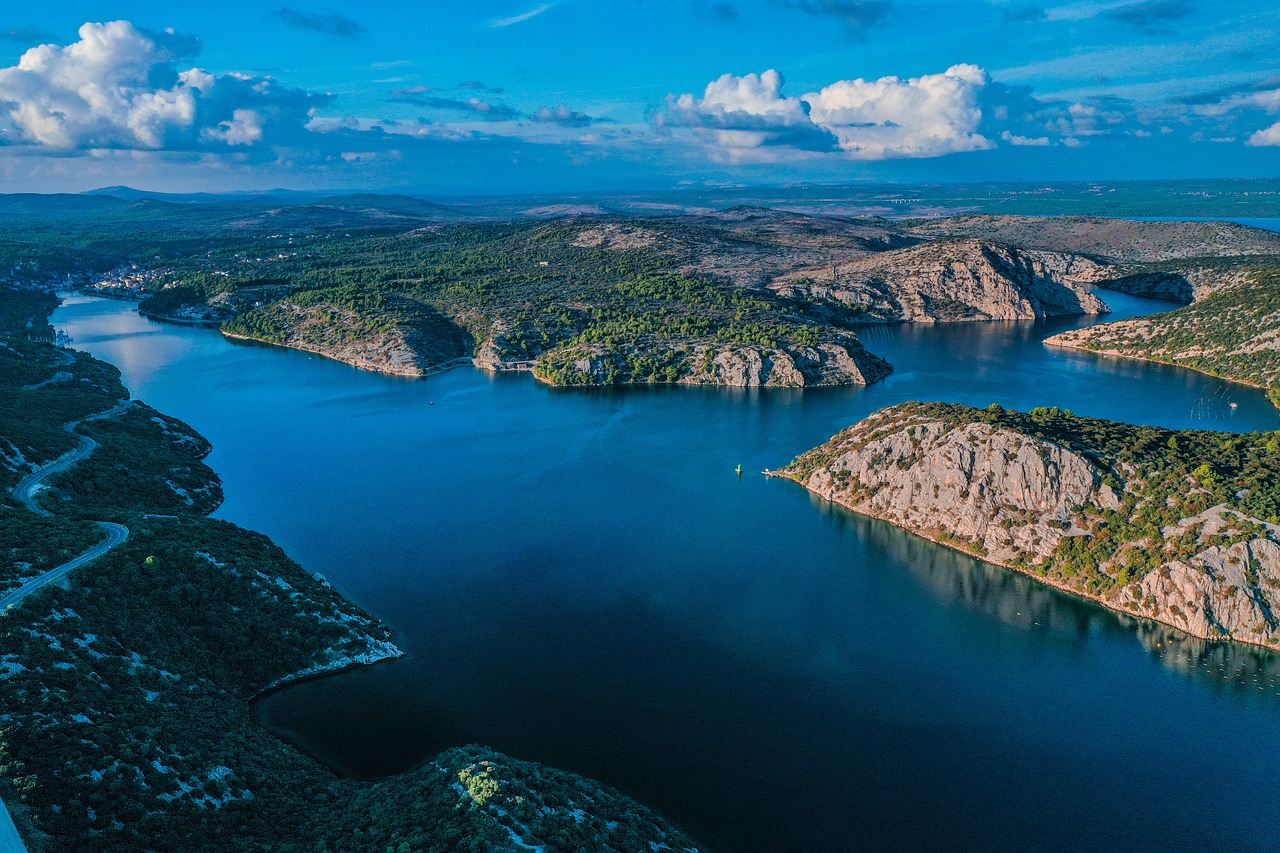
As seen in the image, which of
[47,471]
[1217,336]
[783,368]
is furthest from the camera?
[1217,336]

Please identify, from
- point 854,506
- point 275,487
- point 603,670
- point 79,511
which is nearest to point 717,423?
point 854,506

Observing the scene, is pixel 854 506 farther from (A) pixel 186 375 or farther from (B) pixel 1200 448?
(A) pixel 186 375

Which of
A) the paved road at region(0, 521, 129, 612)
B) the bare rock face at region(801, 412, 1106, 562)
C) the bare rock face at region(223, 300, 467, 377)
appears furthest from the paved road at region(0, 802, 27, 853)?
the bare rock face at region(223, 300, 467, 377)

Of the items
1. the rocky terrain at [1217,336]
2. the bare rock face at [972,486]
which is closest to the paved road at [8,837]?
the bare rock face at [972,486]

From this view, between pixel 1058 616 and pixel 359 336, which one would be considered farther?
pixel 359 336

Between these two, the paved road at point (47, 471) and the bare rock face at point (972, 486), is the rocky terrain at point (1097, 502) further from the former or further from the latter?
the paved road at point (47, 471)

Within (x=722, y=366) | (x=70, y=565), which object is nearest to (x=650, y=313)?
(x=722, y=366)

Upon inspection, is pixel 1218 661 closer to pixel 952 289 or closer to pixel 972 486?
pixel 972 486
